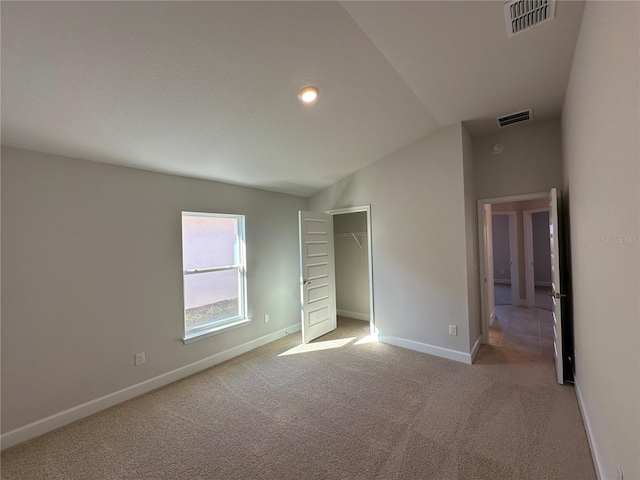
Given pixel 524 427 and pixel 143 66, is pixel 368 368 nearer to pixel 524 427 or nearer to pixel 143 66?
pixel 524 427

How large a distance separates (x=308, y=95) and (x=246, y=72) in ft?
1.81

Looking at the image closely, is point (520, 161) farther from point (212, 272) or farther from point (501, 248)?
point (501, 248)

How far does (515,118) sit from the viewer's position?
10.5 ft

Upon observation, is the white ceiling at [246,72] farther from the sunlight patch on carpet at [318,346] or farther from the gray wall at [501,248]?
the gray wall at [501,248]

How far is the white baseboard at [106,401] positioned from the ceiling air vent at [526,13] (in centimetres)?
418

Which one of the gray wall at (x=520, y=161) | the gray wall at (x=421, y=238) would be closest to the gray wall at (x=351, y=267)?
the gray wall at (x=421, y=238)

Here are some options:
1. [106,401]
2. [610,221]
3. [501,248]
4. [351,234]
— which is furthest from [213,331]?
[501,248]

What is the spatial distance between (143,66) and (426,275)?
347 centimetres

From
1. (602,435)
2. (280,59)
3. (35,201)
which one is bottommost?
(602,435)

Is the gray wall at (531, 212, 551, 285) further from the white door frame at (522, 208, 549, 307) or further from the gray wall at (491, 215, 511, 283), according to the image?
the white door frame at (522, 208, 549, 307)

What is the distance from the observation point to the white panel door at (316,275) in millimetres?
4031

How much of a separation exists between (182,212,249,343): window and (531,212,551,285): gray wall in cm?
804

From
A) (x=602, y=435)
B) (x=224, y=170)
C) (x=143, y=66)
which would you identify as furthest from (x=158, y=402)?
(x=602, y=435)

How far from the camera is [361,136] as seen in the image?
3.17 meters
